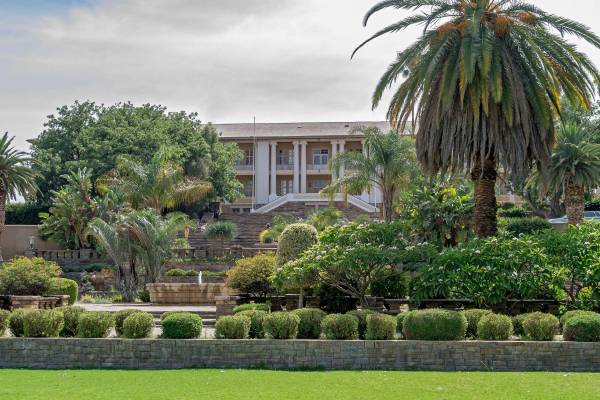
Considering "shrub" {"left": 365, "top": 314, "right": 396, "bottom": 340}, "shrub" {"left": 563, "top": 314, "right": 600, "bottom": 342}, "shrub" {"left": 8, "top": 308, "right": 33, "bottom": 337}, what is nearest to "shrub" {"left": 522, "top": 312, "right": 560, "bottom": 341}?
"shrub" {"left": 563, "top": 314, "right": 600, "bottom": 342}

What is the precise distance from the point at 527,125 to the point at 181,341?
10.3 m

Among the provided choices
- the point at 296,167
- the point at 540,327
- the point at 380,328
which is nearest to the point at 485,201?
the point at 540,327

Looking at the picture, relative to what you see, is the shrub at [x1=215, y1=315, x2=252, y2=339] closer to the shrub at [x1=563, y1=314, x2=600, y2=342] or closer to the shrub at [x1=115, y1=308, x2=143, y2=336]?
the shrub at [x1=115, y1=308, x2=143, y2=336]

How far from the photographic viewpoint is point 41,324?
17.1 metres

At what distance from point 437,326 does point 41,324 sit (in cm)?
774

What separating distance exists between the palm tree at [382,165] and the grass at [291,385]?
74.0ft

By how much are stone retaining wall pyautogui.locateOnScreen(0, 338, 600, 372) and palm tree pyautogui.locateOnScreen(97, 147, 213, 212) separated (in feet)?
86.2

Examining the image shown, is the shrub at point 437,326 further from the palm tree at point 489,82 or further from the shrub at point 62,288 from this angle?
the shrub at point 62,288

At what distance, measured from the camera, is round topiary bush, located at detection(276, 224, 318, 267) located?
22719 millimetres

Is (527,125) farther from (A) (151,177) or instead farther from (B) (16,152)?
(B) (16,152)

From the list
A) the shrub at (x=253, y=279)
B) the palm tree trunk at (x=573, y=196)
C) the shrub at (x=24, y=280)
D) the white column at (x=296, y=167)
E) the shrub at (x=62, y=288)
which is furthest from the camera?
the white column at (x=296, y=167)

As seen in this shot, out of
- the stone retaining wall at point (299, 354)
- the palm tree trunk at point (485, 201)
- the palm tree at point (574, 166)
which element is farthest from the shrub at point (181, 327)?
the palm tree at point (574, 166)

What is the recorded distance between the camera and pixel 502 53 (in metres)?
21.1

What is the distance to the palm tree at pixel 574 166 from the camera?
32.3m
